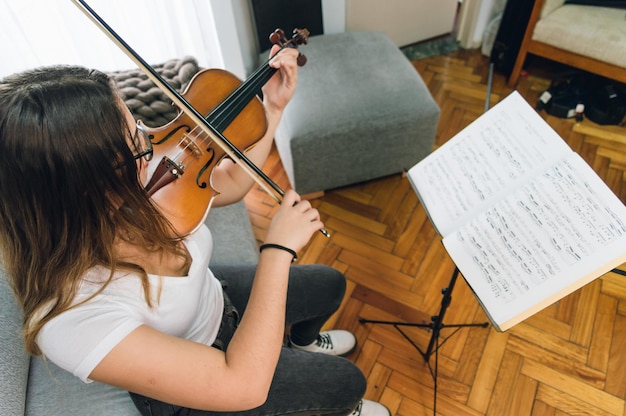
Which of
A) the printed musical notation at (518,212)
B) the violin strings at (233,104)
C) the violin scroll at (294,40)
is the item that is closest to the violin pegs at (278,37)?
the violin scroll at (294,40)

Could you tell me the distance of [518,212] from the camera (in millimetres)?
815

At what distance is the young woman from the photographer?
54cm

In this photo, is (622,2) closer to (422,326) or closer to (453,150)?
(453,150)

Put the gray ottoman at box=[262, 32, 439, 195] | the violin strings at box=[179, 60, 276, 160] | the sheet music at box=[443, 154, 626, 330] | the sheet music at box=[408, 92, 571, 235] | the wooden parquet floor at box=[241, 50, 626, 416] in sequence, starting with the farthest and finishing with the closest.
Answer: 1. the gray ottoman at box=[262, 32, 439, 195]
2. the wooden parquet floor at box=[241, 50, 626, 416]
3. the violin strings at box=[179, 60, 276, 160]
4. the sheet music at box=[408, 92, 571, 235]
5. the sheet music at box=[443, 154, 626, 330]

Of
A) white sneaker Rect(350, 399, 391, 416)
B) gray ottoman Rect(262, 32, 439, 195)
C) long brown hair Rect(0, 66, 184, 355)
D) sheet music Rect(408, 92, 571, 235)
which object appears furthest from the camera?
gray ottoman Rect(262, 32, 439, 195)

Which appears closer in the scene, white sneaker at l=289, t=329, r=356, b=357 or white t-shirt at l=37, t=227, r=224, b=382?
white t-shirt at l=37, t=227, r=224, b=382

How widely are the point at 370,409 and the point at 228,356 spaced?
0.64 meters

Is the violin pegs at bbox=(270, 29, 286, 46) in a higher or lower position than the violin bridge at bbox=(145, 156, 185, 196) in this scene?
higher

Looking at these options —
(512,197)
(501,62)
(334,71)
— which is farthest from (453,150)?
(501,62)

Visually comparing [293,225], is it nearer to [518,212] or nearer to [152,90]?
[518,212]

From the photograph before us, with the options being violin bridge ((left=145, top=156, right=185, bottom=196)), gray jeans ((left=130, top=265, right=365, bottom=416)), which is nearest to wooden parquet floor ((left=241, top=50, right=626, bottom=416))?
gray jeans ((left=130, top=265, right=365, bottom=416))

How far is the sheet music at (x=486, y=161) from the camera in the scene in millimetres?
853

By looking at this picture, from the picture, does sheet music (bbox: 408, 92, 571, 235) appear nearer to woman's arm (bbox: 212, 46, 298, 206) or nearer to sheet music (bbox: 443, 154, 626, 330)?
sheet music (bbox: 443, 154, 626, 330)

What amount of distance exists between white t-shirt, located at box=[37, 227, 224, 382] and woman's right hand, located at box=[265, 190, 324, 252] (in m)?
0.18
